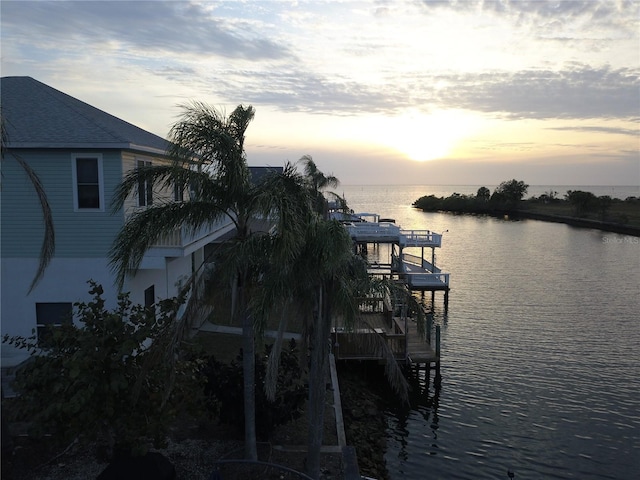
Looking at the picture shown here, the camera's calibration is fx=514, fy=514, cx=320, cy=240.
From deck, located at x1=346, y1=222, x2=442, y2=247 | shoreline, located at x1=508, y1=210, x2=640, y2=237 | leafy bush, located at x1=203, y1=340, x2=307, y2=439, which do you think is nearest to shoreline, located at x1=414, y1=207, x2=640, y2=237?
shoreline, located at x1=508, y1=210, x2=640, y2=237

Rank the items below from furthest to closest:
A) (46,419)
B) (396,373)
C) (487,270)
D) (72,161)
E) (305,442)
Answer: (487,270)
(72,161)
(305,442)
(396,373)
(46,419)

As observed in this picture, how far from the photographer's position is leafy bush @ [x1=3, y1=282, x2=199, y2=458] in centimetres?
904

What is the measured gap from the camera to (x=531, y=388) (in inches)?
826

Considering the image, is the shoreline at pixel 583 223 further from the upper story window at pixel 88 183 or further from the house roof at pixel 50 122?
the upper story window at pixel 88 183

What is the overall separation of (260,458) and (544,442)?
10.2 metres

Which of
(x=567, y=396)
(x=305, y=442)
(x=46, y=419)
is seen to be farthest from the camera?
(x=567, y=396)

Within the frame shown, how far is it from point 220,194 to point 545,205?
5481 inches

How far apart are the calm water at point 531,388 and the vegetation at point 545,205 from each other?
58822 mm

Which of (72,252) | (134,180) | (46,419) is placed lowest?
(46,419)

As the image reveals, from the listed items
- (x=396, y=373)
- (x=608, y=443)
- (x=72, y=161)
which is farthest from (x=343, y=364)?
(x=72, y=161)

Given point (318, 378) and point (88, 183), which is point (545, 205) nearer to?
point (88, 183)

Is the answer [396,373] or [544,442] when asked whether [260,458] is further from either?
[544,442]

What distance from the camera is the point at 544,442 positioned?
1686 cm

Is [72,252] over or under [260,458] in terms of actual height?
over
